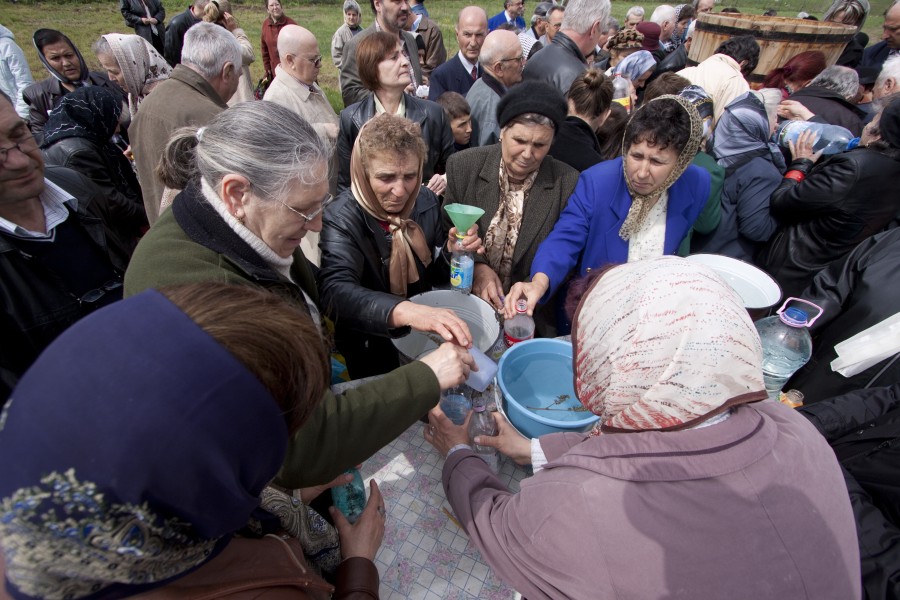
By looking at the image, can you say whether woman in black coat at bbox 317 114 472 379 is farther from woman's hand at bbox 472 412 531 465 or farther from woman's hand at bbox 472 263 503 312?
woman's hand at bbox 472 412 531 465

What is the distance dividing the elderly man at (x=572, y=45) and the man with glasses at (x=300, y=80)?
2.26 m

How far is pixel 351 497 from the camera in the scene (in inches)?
58.1

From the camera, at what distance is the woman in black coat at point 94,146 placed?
2.92 metres

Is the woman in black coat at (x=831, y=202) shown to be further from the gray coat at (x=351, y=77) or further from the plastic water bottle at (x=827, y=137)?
the gray coat at (x=351, y=77)

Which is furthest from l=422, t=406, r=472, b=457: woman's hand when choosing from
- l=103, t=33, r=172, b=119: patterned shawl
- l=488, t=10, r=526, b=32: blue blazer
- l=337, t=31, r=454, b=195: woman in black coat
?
l=488, t=10, r=526, b=32: blue blazer

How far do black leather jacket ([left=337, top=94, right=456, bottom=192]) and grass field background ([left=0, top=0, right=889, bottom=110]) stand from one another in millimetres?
6750

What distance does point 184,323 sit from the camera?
2.21ft

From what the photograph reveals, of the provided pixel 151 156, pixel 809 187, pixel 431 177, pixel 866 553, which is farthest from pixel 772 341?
pixel 151 156

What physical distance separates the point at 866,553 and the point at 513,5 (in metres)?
9.45

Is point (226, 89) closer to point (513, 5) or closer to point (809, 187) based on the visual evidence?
point (809, 187)

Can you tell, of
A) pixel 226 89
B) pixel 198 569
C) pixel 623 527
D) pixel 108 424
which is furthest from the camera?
pixel 226 89

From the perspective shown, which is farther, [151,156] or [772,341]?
[151,156]

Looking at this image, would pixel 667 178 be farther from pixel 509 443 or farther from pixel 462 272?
pixel 509 443

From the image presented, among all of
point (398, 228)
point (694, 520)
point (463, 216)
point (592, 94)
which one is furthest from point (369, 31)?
point (694, 520)
